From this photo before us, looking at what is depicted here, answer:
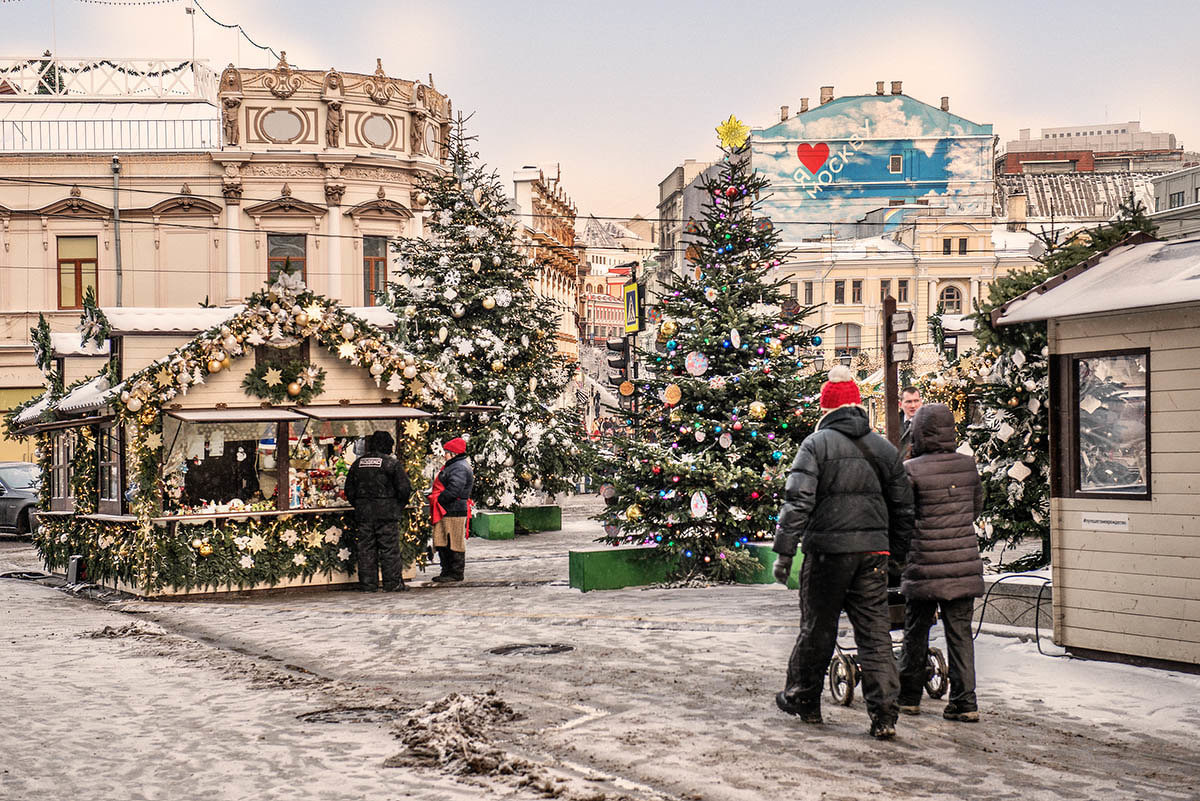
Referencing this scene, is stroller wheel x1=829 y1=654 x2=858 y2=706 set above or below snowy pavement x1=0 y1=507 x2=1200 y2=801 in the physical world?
above

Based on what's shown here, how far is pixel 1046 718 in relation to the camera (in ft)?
27.9

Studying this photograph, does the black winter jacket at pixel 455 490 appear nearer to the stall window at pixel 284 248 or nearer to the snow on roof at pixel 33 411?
the snow on roof at pixel 33 411

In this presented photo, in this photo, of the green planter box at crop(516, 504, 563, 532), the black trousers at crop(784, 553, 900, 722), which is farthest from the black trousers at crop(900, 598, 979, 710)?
the green planter box at crop(516, 504, 563, 532)

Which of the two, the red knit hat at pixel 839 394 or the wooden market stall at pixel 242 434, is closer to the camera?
the red knit hat at pixel 839 394

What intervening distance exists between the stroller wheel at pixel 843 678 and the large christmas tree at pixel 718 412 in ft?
22.5

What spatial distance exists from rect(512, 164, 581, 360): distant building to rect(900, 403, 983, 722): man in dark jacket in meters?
48.9

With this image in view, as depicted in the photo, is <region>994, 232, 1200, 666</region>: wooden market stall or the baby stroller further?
<region>994, 232, 1200, 666</region>: wooden market stall

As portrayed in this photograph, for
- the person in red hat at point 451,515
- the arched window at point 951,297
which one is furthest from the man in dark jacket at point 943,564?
the arched window at point 951,297

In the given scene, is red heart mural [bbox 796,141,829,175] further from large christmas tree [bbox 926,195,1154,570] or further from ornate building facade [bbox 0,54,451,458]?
large christmas tree [bbox 926,195,1154,570]

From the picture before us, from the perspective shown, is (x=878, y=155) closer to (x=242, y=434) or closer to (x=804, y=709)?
(x=242, y=434)

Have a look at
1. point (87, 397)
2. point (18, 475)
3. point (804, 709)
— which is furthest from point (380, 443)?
point (18, 475)

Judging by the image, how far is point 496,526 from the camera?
86.7 feet

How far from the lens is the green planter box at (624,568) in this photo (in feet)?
53.1

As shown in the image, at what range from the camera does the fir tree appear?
499 inches
